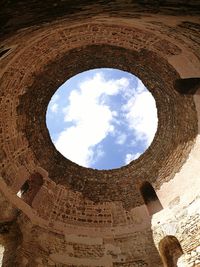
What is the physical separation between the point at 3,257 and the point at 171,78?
564 centimetres

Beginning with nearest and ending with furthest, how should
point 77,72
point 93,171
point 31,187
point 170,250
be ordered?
point 170,250 < point 31,187 < point 77,72 < point 93,171

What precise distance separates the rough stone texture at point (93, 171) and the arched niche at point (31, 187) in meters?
0.03

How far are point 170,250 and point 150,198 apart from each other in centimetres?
162

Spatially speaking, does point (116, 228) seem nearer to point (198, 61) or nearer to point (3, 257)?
point (3, 257)

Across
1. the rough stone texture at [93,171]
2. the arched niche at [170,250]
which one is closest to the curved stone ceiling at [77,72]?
the rough stone texture at [93,171]

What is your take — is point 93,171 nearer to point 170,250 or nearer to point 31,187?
point 31,187

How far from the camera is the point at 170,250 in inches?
323

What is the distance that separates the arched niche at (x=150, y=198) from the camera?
9.11 m

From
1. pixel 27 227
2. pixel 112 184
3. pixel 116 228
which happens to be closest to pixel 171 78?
pixel 112 184

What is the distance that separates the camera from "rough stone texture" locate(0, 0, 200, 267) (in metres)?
7.78

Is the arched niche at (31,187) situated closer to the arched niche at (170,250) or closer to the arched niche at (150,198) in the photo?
the arched niche at (150,198)

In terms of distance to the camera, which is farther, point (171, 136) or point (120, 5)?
point (171, 136)

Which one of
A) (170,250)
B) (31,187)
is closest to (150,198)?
(170,250)

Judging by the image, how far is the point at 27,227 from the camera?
8266 mm
